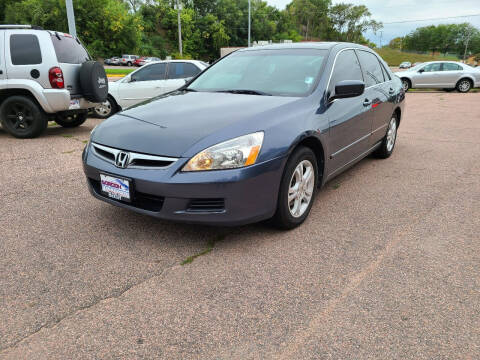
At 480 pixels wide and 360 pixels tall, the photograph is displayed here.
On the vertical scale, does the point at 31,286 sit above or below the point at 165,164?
below

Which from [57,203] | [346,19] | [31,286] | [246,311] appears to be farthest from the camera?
[346,19]

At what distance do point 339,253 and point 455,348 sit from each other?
1.07 m

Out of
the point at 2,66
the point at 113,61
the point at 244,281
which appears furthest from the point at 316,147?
the point at 113,61

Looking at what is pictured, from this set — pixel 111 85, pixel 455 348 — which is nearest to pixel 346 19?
pixel 111 85

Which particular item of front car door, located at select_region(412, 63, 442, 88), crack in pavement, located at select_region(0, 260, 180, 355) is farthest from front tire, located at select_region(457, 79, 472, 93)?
crack in pavement, located at select_region(0, 260, 180, 355)

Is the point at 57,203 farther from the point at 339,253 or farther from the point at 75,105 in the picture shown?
the point at 75,105

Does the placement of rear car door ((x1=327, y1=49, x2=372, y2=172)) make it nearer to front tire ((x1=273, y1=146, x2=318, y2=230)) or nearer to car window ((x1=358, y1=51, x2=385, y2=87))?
car window ((x1=358, y1=51, x2=385, y2=87))

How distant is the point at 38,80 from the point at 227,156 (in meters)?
5.14

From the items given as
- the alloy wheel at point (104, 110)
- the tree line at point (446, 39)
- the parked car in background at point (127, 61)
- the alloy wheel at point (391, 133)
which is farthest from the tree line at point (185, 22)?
the alloy wheel at point (391, 133)

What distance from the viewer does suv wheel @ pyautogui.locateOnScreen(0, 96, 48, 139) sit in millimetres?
6551

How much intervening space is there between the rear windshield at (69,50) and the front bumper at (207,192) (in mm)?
4659

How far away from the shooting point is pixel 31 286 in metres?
2.47

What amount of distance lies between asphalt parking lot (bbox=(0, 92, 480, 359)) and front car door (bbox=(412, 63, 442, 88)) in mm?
15504

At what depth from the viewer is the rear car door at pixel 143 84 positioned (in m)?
8.93
